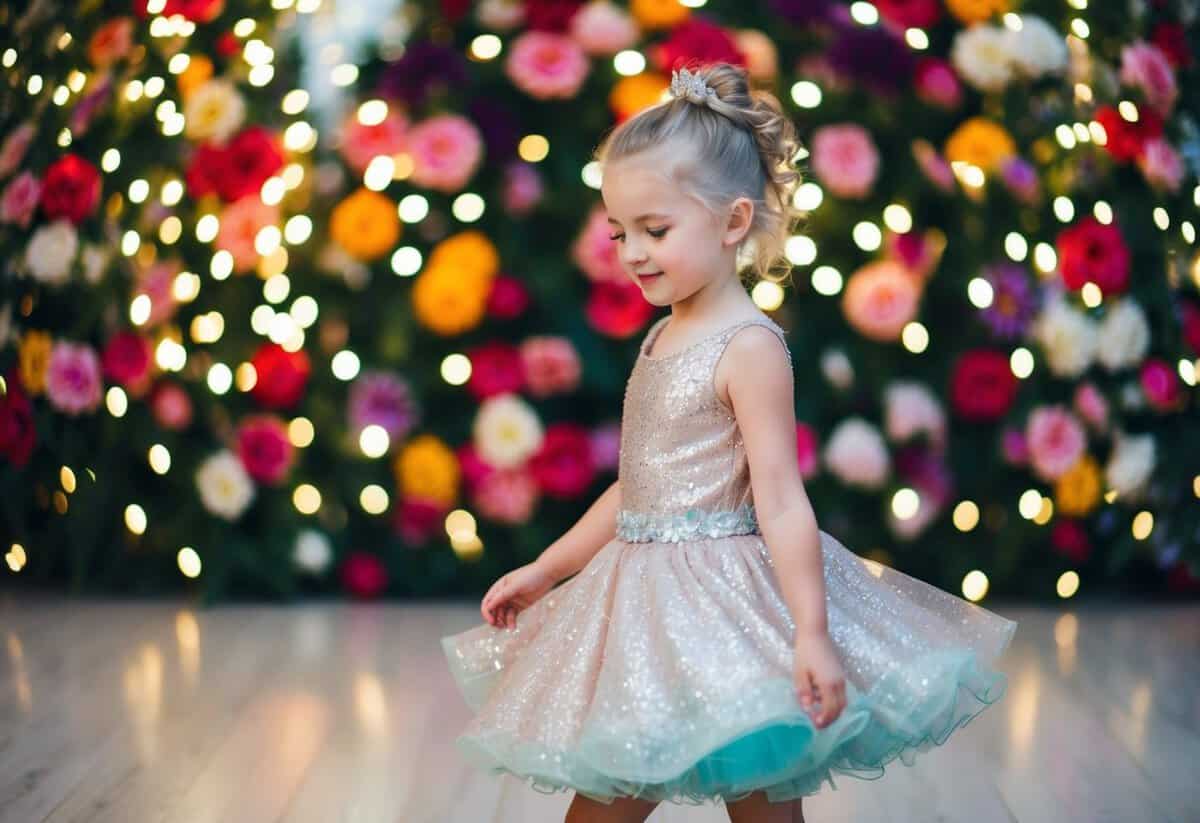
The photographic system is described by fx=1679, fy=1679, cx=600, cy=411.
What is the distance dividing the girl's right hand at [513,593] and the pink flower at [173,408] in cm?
220

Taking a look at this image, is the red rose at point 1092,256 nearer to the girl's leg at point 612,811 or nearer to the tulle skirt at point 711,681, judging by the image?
the tulle skirt at point 711,681

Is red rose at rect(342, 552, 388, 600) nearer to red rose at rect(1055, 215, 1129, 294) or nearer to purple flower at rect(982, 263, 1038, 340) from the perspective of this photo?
purple flower at rect(982, 263, 1038, 340)

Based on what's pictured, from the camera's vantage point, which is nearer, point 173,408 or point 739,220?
point 739,220

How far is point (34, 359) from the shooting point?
13.4 feet

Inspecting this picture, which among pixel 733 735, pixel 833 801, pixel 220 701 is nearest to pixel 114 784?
pixel 220 701

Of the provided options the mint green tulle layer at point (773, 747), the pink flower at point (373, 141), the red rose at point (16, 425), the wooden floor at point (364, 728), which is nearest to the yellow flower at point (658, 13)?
the pink flower at point (373, 141)

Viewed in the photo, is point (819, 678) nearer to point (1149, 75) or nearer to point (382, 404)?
point (382, 404)

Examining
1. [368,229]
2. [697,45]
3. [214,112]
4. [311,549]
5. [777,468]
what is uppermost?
[777,468]

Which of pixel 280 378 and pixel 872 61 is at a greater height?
pixel 872 61

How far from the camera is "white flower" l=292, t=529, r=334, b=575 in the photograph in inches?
154

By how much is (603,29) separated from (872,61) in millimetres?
642

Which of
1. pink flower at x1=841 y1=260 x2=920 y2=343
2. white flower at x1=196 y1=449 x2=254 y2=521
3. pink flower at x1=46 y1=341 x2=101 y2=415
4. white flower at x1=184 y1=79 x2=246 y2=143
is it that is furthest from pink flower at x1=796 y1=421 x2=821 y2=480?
pink flower at x1=46 y1=341 x2=101 y2=415

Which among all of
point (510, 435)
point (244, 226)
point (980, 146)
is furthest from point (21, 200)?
point (980, 146)

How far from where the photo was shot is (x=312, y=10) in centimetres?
411
